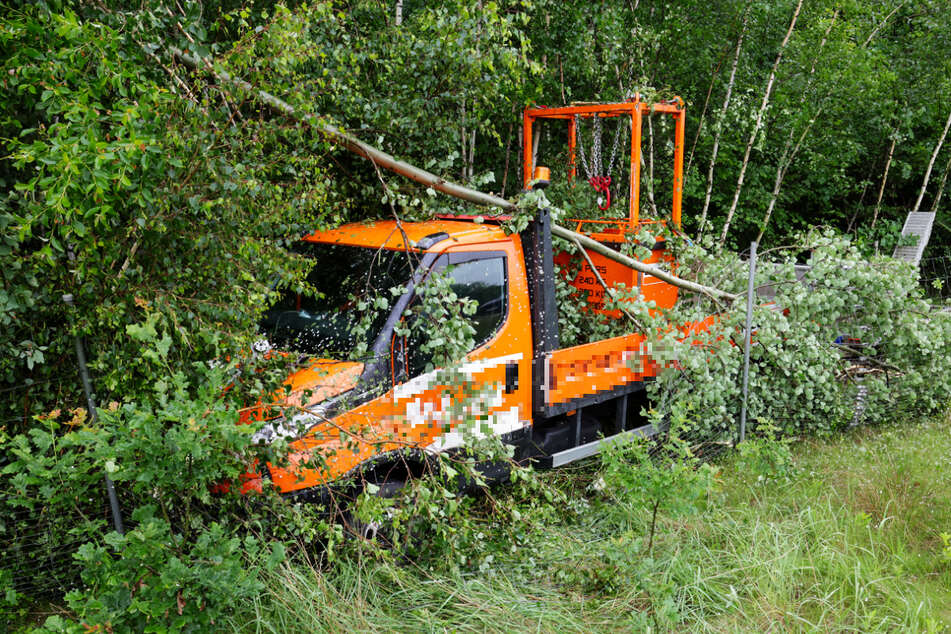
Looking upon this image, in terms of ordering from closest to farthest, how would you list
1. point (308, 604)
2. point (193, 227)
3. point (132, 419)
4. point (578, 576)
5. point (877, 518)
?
point (132, 419)
point (308, 604)
point (193, 227)
point (578, 576)
point (877, 518)

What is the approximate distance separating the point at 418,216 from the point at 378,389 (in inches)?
71.8

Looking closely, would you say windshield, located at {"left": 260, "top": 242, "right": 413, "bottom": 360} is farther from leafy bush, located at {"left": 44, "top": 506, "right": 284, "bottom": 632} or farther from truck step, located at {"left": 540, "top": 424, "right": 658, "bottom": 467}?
truck step, located at {"left": 540, "top": 424, "right": 658, "bottom": 467}

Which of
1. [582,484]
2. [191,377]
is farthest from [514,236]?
[191,377]

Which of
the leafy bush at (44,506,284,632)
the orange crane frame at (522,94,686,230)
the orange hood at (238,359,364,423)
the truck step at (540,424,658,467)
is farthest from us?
the orange crane frame at (522,94,686,230)

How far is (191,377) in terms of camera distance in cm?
363

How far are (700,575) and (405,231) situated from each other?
109 inches

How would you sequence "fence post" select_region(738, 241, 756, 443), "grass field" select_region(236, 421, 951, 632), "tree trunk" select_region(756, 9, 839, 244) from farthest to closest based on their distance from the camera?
1. "tree trunk" select_region(756, 9, 839, 244)
2. "fence post" select_region(738, 241, 756, 443)
3. "grass field" select_region(236, 421, 951, 632)

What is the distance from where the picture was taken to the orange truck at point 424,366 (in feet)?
12.5

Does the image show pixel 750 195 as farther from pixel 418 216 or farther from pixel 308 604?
pixel 308 604

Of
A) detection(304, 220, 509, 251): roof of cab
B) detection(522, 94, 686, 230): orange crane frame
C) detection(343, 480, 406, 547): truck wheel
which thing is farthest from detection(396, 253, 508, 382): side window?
detection(522, 94, 686, 230): orange crane frame

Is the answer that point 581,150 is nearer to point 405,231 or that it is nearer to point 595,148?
point 595,148

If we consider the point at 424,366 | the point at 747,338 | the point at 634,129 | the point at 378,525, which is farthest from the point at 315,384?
the point at 634,129

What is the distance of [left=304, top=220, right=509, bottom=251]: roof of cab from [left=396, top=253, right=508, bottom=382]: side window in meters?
0.13

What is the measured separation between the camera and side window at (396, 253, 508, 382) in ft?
14.9
